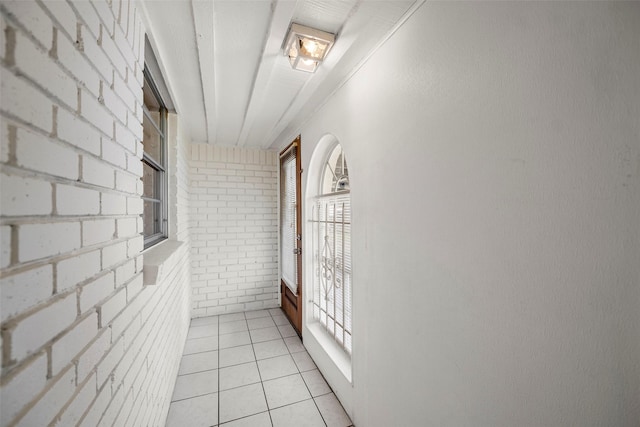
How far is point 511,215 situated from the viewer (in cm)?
90

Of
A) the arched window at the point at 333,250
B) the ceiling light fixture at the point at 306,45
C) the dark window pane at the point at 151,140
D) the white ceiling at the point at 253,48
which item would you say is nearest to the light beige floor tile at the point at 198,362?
the arched window at the point at 333,250

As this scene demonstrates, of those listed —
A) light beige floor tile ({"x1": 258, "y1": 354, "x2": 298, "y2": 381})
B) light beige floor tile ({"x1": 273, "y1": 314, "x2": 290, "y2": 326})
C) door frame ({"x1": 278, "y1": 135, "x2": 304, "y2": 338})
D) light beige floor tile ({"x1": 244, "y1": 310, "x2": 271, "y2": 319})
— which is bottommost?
light beige floor tile ({"x1": 258, "y1": 354, "x2": 298, "y2": 381})

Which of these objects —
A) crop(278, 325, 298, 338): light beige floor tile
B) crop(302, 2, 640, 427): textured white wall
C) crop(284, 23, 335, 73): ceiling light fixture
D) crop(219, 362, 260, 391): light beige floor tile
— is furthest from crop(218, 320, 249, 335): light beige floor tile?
crop(284, 23, 335, 73): ceiling light fixture

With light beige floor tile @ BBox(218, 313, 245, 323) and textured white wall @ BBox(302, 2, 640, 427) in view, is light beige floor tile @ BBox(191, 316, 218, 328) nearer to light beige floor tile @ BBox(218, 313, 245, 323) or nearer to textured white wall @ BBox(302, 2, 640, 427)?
light beige floor tile @ BBox(218, 313, 245, 323)

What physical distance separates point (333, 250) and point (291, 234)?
1.27 meters

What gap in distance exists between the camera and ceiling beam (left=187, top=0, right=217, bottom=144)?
131 cm

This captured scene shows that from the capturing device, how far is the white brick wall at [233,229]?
3859 millimetres

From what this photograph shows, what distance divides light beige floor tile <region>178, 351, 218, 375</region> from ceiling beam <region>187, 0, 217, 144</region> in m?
2.70

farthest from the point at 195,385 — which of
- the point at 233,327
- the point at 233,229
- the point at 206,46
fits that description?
the point at 206,46

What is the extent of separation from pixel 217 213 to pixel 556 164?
3981mm

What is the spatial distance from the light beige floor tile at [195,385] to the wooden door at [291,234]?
3.72 feet

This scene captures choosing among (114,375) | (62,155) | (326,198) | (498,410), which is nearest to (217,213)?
(326,198)

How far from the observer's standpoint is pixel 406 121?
137cm

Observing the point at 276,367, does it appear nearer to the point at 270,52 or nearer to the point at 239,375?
the point at 239,375
